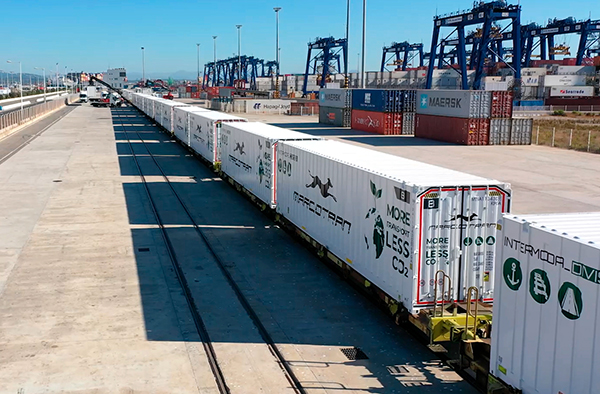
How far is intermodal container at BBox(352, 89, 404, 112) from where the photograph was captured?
212 feet

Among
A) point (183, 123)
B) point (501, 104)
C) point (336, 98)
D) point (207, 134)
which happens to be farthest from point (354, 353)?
point (336, 98)

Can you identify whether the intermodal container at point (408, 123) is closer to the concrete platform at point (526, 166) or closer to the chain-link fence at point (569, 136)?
the concrete platform at point (526, 166)

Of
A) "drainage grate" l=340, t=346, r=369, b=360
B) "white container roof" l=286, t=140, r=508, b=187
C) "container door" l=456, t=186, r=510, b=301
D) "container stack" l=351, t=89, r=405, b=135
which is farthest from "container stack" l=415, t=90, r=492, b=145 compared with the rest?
"drainage grate" l=340, t=346, r=369, b=360

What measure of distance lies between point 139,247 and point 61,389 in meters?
9.96

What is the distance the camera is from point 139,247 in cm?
2083

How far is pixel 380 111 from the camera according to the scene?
217 feet

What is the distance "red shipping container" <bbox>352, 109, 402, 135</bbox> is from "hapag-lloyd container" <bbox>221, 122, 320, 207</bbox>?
116 ft

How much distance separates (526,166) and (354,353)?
31915 mm

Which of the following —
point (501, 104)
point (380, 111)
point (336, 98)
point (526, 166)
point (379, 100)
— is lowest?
point (526, 166)

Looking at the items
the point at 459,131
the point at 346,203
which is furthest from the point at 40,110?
the point at 346,203

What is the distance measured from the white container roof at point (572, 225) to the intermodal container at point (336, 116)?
215 feet

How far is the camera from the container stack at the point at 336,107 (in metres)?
75.1

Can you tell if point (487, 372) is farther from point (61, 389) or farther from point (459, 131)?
point (459, 131)

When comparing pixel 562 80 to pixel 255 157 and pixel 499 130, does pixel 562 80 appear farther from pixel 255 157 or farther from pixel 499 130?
pixel 255 157
